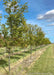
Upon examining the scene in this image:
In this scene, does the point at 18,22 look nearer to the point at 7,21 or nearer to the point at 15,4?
the point at 7,21

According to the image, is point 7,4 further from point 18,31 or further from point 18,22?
point 18,31

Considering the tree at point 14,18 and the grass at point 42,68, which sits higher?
the tree at point 14,18

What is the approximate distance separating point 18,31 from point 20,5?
3.26 metres

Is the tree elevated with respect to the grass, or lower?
elevated

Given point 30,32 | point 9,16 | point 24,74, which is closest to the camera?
point 24,74

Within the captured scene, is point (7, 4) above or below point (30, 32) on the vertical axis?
above

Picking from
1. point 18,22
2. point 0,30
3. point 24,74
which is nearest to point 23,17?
point 18,22

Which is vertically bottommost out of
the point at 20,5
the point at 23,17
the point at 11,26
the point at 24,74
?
the point at 24,74

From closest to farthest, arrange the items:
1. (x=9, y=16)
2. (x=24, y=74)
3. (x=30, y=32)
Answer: (x=24, y=74)
(x=9, y=16)
(x=30, y=32)

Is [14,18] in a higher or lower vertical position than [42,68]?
higher

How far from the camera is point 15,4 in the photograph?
1310 cm

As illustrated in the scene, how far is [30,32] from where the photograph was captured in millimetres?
27219

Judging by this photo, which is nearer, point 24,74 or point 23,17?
point 24,74

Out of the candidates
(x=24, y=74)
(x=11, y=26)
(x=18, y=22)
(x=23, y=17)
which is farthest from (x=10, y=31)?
(x=24, y=74)
